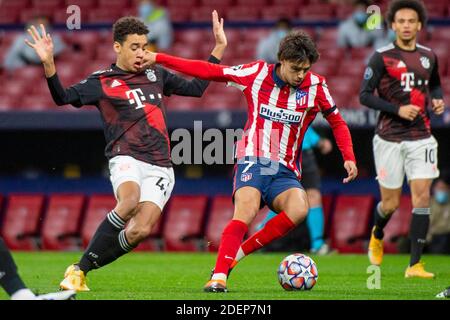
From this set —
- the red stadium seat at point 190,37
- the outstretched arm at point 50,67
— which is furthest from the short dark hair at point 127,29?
the red stadium seat at point 190,37

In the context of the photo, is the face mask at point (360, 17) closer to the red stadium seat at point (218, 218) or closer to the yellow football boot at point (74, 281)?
the red stadium seat at point (218, 218)

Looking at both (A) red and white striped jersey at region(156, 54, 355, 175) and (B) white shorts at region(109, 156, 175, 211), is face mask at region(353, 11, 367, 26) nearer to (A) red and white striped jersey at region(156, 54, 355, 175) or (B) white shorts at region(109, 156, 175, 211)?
(A) red and white striped jersey at region(156, 54, 355, 175)

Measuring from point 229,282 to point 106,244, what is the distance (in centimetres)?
147

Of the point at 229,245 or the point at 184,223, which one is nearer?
the point at 229,245

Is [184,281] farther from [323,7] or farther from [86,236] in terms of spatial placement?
[323,7]

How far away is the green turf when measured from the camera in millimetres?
8125

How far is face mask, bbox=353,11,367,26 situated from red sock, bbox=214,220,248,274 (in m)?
8.75

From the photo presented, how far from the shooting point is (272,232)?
339 inches

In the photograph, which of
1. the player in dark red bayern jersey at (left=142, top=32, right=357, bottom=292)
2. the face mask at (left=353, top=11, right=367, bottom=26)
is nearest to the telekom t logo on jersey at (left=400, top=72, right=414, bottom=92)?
the player in dark red bayern jersey at (left=142, top=32, right=357, bottom=292)

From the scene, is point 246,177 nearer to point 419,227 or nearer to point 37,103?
point 419,227

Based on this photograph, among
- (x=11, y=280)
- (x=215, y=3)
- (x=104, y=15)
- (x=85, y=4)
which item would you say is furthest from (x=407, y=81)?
(x=85, y=4)

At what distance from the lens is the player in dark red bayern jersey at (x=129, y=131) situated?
848cm
